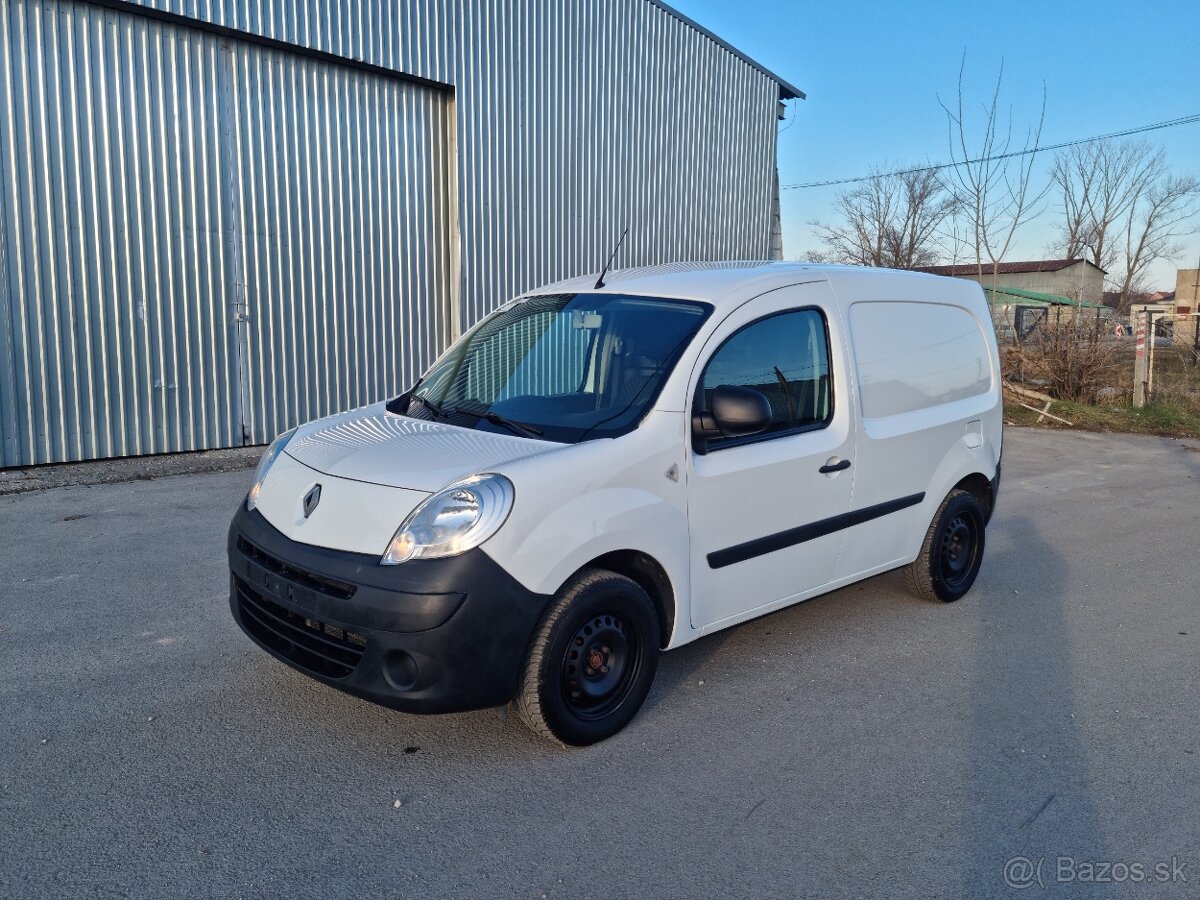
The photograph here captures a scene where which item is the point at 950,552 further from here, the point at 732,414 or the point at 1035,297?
the point at 1035,297

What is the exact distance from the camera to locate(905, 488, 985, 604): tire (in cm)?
553

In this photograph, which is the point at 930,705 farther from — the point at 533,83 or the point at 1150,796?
the point at 533,83

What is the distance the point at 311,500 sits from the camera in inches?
146

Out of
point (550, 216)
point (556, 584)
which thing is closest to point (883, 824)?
point (556, 584)

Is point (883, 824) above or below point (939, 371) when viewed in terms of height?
Result: below

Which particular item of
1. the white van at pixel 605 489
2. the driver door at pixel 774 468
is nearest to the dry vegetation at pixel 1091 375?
the white van at pixel 605 489

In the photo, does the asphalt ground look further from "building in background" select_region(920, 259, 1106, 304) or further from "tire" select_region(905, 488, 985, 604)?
"building in background" select_region(920, 259, 1106, 304)

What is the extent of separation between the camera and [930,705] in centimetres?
426

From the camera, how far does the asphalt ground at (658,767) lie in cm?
294

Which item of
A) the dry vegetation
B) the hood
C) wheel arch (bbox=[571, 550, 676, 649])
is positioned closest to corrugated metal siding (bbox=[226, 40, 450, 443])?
the hood

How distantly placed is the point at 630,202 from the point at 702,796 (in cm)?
1200

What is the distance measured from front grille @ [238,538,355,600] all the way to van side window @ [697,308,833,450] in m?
1.60

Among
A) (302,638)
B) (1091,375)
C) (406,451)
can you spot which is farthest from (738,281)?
(1091,375)

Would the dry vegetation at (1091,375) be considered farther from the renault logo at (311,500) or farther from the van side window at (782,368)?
the renault logo at (311,500)
